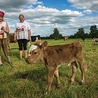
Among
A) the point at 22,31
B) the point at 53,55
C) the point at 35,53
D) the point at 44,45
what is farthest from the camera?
the point at 22,31

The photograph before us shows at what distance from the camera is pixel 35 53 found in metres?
6.31

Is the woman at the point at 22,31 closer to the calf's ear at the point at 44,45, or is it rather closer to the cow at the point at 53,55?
the cow at the point at 53,55

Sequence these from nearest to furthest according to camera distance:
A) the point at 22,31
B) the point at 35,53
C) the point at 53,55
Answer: the point at 35,53 → the point at 53,55 → the point at 22,31

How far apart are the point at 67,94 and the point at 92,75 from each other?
3034 millimetres

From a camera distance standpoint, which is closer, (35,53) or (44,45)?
(35,53)

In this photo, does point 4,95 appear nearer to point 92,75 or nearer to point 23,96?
point 23,96

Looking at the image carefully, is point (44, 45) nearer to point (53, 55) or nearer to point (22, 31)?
point (53, 55)

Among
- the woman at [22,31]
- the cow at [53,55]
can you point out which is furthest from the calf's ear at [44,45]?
the woman at [22,31]

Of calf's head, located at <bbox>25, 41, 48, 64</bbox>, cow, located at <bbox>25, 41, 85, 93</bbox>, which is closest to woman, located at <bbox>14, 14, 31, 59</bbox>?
cow, located at <bbox>25, 41, 85, 93</bbox>

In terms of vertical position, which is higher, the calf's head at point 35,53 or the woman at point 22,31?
the woman at point 22,31

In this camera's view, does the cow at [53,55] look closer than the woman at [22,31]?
Yes

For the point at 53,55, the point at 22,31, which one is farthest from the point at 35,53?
the point at 22,31

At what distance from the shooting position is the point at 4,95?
583 centimetres

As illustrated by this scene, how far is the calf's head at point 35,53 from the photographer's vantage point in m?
6.19
